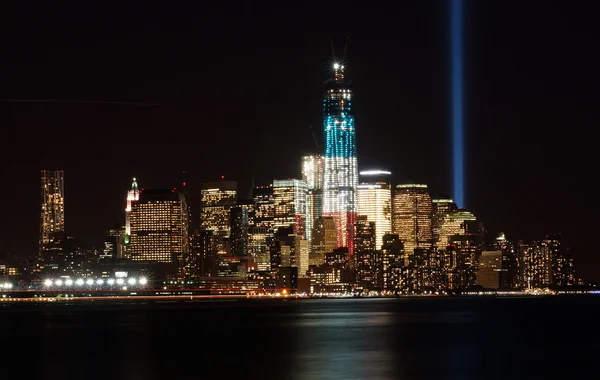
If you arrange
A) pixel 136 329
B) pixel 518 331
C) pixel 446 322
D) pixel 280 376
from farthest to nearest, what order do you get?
pixel 446 322 < pixel 136 329 < pixel 518 331 < pixel 280 376

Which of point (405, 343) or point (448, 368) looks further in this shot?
point (405, 343)

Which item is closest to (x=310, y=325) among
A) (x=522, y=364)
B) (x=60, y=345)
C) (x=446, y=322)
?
(x=446, y=322)

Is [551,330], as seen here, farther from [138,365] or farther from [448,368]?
[138,365]

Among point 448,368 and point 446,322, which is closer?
point 448,368

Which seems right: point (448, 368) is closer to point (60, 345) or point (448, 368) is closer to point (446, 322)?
point (60, 345)

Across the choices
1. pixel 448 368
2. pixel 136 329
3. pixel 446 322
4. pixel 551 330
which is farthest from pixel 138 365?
pixel 446 322

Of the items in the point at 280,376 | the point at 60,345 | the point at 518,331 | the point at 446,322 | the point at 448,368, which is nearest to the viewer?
the point at 280,376
